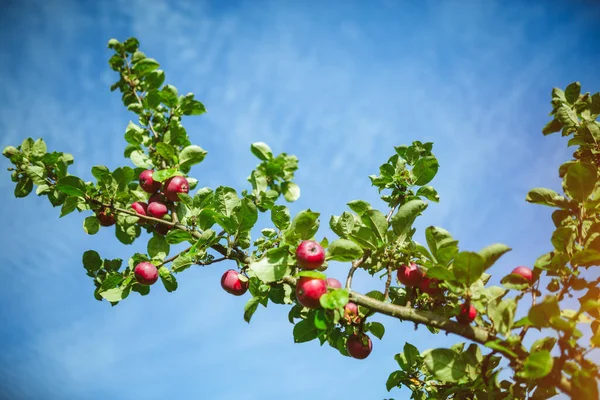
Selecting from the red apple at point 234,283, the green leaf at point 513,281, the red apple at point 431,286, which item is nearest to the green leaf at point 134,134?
the red apple at point 234,283

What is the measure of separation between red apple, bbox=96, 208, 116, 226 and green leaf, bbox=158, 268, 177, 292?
839mm

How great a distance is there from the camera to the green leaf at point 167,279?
9.80ft

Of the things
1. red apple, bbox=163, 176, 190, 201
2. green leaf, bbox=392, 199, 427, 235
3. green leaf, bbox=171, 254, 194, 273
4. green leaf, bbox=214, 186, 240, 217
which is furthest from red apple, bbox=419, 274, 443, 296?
red apple, bbox=163, 176, 190, 201

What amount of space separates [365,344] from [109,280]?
2191 mm

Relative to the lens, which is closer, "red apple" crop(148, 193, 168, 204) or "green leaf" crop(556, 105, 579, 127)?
"green leaf" crop(556, 105, 579, 127)

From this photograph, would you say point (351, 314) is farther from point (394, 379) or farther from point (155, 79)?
point (155, 79)

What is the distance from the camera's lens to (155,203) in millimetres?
3275

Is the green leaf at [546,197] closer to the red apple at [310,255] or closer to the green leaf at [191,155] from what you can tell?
the red apple at [310,255]

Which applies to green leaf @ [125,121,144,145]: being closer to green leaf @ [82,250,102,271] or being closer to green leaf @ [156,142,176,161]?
green leaf @ [156,142,176,161]

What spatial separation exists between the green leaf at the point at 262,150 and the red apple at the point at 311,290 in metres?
2.12

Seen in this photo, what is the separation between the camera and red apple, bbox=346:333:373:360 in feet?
8.25

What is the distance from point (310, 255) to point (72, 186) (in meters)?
2.21

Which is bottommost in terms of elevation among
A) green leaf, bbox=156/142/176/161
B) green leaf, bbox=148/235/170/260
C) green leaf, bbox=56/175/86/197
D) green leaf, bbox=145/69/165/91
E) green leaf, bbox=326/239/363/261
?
green leaf, bbox=326/239/363/261

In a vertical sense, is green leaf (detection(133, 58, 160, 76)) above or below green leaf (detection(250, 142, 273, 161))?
above
